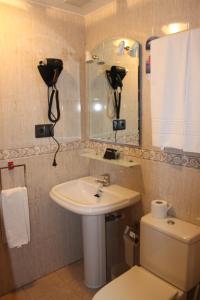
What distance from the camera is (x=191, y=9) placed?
4.80 feet

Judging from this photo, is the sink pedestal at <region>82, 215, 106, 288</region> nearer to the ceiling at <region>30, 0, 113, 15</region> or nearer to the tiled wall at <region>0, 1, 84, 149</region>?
the tiled wall at <region>0, 1, 84, 149</region>

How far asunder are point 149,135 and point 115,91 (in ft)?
1.68

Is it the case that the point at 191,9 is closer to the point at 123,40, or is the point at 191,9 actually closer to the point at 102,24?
the point at 123,40

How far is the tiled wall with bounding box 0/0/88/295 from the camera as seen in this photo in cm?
187

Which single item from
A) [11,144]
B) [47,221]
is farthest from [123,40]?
[47,221]

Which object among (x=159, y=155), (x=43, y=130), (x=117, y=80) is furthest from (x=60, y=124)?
(x=159, y=155)

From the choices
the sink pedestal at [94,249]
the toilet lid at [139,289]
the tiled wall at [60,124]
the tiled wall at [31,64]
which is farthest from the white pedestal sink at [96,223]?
the tiled wall at [31,64]

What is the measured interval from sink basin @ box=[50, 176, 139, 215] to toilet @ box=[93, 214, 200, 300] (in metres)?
0.24

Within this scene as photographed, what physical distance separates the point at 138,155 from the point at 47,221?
1021mm

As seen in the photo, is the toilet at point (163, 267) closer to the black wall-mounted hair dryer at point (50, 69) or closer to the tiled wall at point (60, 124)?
the tiled wall at point (60, 124)

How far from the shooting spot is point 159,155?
5.79 ft

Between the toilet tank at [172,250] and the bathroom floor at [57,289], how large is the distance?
0.69 meters

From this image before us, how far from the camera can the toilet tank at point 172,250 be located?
1456mm

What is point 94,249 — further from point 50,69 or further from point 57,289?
point 50,69
